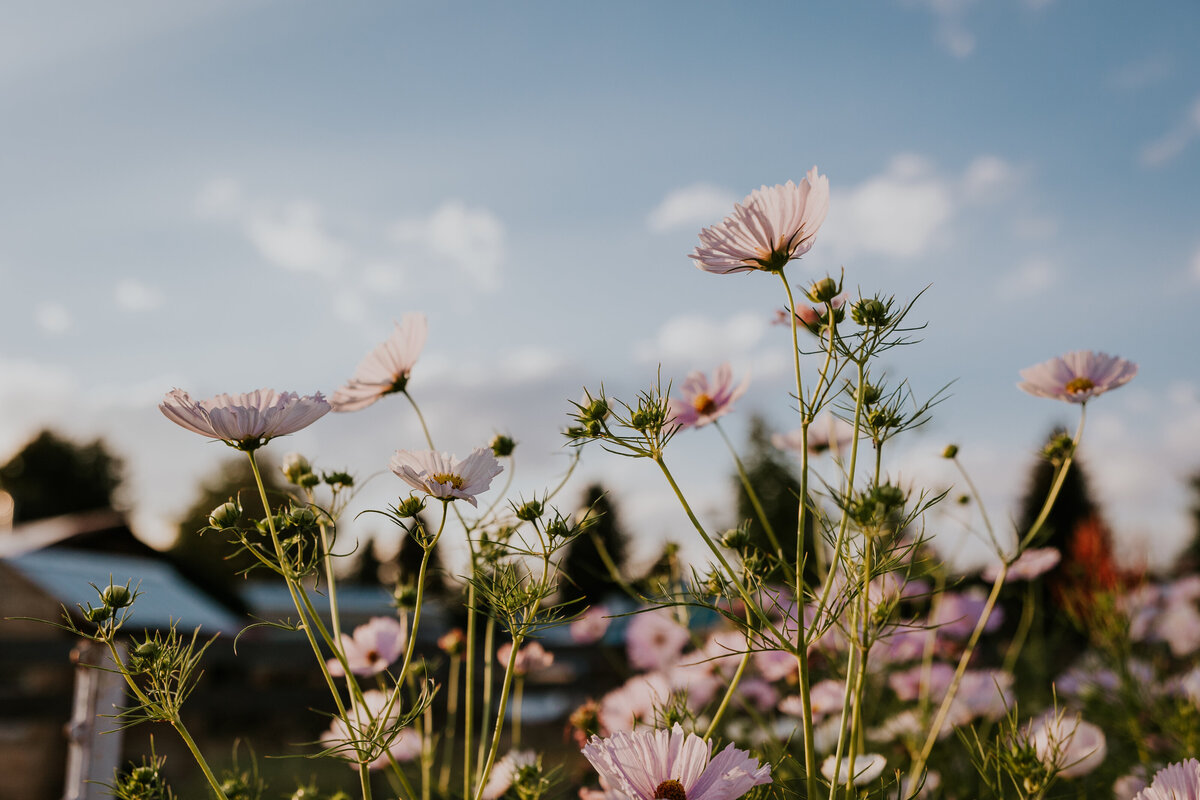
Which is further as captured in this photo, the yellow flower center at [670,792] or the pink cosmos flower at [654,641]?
the pink cosmos flower at [654,641]

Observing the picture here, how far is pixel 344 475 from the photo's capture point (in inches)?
42.7

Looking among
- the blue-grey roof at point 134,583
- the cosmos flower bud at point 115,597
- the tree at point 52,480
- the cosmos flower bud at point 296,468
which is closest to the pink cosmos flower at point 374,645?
the cosmos flower bud at point 296,468

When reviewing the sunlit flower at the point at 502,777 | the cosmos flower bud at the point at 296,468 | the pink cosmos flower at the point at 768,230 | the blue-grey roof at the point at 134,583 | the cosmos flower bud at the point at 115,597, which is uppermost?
the blue-grey roof at the point at 134,583

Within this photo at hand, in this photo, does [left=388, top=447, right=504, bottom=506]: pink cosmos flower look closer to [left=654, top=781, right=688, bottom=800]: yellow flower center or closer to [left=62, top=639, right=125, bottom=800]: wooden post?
[left=654, top=781, right=688, bottom=800]: yellow flower center

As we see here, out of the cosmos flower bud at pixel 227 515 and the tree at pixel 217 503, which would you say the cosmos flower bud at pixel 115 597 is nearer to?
the cosmos flower bud at pixel 227 515

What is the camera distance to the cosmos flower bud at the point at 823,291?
2.84 ft

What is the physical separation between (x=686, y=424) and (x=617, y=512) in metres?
20.3

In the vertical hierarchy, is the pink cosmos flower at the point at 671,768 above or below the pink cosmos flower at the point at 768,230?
below

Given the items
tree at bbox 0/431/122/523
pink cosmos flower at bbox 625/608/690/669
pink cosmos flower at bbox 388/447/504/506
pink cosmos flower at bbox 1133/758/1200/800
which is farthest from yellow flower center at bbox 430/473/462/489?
tree at bbox 0/431/122/523

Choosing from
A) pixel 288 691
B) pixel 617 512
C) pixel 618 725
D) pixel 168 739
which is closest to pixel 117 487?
pixel 617 512

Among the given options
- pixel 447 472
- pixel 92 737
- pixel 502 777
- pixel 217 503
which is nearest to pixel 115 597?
pixel 447 472

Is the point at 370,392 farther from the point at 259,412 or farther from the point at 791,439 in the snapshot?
the point at 791,439

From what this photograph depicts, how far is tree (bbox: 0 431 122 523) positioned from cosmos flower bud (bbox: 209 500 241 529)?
2960 centimetres

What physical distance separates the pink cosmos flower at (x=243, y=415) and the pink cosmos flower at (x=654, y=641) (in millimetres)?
1409
